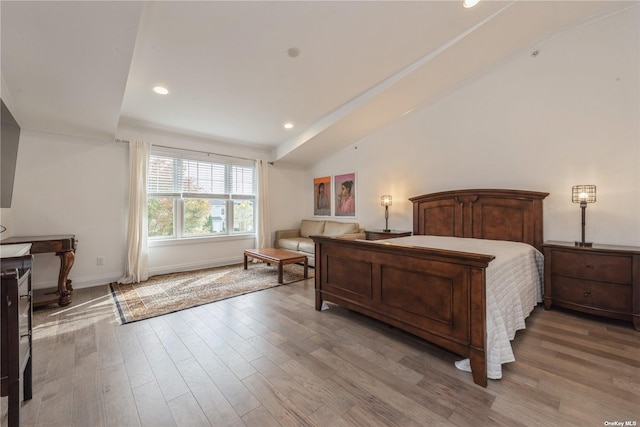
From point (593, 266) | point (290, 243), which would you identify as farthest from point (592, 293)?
point (290, 243)

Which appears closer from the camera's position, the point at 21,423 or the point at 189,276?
the point at 21,423

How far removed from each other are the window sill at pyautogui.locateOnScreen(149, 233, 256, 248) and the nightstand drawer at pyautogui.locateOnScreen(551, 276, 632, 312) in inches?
196

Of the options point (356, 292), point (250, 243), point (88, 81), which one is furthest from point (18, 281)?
point (250, 243)

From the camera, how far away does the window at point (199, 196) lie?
4.50 meters

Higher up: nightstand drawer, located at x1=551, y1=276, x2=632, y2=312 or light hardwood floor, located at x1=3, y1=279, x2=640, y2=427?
nightstand drawer, located at x1=551, y1=276, x2=632, y2=312

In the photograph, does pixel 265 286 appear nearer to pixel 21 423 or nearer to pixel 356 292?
pixel 356 292

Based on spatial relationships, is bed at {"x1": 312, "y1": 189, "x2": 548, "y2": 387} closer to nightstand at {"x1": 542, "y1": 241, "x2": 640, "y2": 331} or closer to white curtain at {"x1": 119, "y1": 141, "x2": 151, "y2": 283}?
nightstand at {"x1": 542, "y1": 241, "x2": 640, "y2": 331}

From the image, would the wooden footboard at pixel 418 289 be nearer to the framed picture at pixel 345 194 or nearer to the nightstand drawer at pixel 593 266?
the nightstand drawer at pixel 593 266

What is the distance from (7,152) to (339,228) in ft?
15.2

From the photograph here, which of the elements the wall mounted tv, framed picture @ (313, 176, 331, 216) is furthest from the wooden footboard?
the wall mounted tv

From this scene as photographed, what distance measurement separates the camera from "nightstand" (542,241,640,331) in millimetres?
2436

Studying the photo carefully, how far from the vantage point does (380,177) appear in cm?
496

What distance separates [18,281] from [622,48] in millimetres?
5385

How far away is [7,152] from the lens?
9.07 ft
